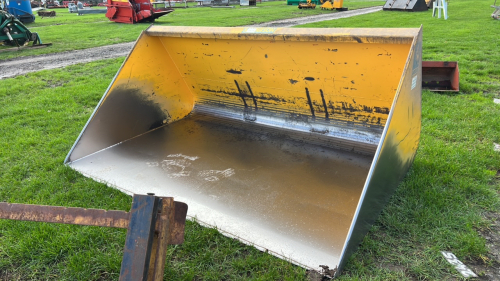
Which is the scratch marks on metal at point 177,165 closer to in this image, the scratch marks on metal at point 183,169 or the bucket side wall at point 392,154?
the scratch marks on metal at point 183,169

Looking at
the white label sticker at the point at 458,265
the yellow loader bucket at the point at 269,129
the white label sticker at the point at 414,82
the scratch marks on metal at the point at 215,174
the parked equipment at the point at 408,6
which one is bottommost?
the white label sticker at the point at 458,265

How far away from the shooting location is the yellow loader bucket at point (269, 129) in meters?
2.29

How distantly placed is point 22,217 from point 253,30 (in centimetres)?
223

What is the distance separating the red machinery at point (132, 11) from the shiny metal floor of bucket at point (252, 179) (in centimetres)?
1173

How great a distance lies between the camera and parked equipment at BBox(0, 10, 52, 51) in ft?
30.2

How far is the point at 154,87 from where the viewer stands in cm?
399

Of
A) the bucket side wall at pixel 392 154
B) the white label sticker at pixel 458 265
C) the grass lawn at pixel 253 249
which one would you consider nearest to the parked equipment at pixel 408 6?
the grass lawn at pixel 253 249

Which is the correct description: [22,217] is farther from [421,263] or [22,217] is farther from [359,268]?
[421,263]

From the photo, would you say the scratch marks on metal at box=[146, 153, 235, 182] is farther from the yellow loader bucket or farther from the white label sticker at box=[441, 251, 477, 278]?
the white label sticker at box=[441, 251, 477, 278]

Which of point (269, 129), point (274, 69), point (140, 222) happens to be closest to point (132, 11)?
point (269, 129)

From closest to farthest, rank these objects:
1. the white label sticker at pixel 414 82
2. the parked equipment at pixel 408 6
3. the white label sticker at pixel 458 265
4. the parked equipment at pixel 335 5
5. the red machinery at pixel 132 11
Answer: the white label sticker at pixel 458 265, the white label sticker at pixel 414 82, the red machinery at pixel 132 11, the parked equipment at pixel 408 6, the parked equipment at pixel 335 5

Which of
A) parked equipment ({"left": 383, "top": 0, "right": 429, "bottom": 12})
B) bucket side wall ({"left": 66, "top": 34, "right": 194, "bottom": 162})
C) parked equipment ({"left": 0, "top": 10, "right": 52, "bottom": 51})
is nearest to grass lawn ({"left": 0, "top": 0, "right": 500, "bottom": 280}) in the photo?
bucket side wall ({"left": 66, "top": 34, "right": 194, "bottom": 162})

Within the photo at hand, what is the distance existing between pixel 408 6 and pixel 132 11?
11936 millimetres

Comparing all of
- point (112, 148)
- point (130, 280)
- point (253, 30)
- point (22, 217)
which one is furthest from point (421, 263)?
point (112, 148)
